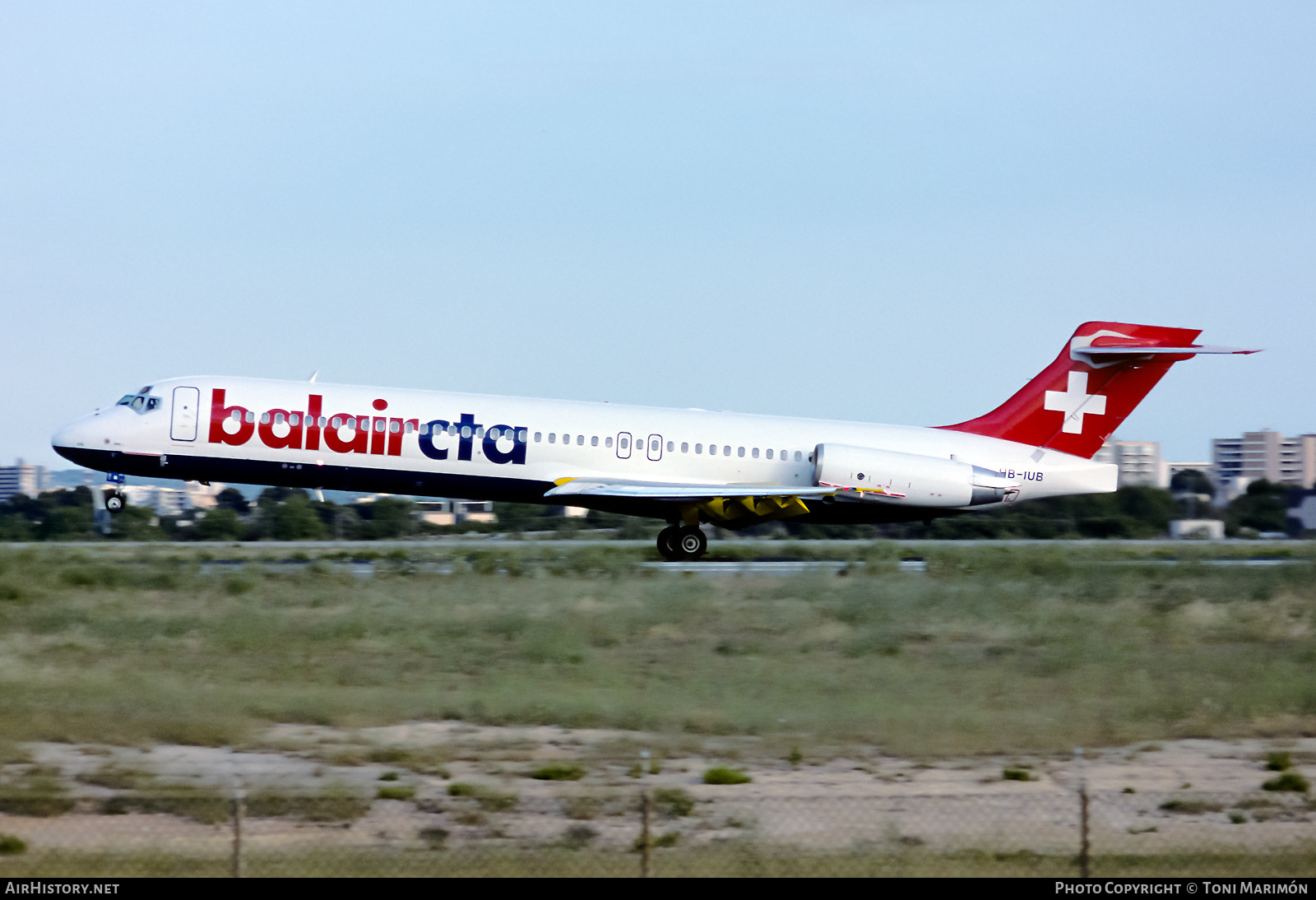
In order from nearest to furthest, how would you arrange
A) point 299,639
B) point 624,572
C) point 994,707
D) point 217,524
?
point 994,707
point 299,639
point 624,572
point 217,524

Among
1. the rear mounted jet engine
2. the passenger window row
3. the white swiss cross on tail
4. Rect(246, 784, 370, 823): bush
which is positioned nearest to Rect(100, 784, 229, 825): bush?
Rect(246, 784, 370, 823): bush

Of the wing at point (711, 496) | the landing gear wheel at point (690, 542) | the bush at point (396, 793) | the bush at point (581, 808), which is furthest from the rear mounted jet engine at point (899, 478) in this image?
the bush at point (396, 793)

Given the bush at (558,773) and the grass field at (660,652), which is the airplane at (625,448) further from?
the bush at (558,773)

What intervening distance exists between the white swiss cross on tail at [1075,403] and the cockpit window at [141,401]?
708 inches

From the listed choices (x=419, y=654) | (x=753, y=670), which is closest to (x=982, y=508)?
(x=753, y=670)

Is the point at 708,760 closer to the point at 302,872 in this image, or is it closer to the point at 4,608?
the point at 302,872

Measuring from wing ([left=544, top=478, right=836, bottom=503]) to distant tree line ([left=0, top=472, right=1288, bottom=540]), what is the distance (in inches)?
544

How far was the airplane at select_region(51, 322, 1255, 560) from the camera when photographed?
24031 millimetres

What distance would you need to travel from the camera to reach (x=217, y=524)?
128 feet

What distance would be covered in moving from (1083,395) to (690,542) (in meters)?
8.96

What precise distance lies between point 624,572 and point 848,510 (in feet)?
16.1

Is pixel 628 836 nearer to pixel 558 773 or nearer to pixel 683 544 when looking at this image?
pixel 558 773

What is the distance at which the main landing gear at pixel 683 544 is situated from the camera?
84.2 feet

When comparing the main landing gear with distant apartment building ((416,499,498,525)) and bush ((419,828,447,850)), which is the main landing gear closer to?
bush ((419,828,447,850))
